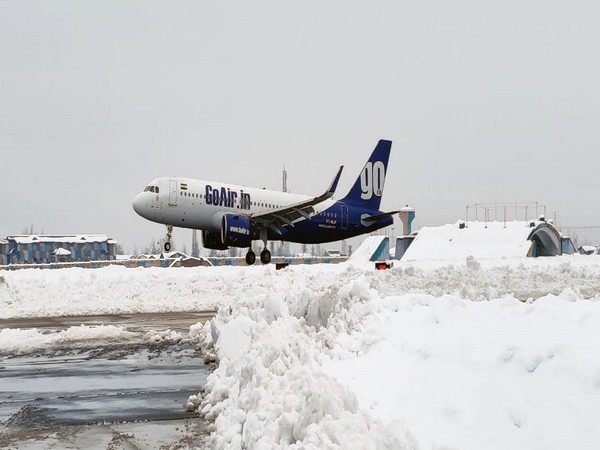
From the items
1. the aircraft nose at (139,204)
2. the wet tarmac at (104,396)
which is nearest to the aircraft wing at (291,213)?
the aircraft nose at (139,204)

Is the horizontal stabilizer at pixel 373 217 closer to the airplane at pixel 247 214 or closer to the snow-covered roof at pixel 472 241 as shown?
the airplane at pixel 247 214

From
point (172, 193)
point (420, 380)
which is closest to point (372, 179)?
point (172, 193)

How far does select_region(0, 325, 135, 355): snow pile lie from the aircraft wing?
73.1ft

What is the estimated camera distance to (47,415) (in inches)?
307

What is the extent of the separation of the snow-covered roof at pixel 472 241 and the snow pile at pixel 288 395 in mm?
43230

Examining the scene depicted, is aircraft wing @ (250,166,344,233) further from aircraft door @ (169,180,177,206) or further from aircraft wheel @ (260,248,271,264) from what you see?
aircraft door @ (169,180,177,206)

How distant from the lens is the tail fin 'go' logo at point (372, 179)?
49884 millimetres

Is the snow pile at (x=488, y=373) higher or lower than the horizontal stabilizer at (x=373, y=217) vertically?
lower

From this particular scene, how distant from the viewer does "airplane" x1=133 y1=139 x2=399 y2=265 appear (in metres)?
36.2

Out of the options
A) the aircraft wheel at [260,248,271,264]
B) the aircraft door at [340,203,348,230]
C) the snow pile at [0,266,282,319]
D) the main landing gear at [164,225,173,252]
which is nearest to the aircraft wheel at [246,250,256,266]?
the aircraft wheel at [260,248,271,264]

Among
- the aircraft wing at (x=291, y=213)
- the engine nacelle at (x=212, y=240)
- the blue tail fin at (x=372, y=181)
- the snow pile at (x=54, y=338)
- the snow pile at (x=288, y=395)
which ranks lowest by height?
the snow pile at (x=54, y=338)

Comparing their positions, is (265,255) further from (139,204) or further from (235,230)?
(139,204)

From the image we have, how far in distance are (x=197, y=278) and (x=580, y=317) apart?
24074 mm

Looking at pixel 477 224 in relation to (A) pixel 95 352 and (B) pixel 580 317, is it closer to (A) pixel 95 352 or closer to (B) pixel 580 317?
(A) pixel 95 352
